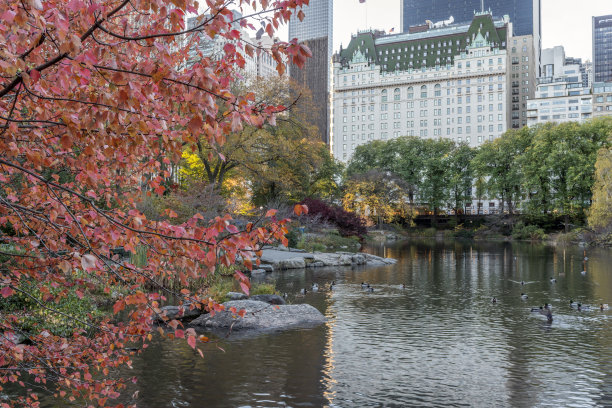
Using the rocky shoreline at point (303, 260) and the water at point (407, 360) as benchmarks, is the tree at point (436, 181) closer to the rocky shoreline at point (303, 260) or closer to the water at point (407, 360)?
the rocky shoreline at point (303, 260)

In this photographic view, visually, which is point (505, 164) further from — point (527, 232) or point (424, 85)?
point (424, 85)

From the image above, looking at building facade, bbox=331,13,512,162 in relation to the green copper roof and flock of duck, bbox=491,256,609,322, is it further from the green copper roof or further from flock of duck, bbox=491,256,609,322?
flock of duck, bbox=491,256,609,322

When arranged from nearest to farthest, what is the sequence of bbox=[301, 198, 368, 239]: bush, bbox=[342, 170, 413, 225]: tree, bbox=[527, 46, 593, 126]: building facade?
bbox=[301, 198, 368, 239]: bush, bbox=[342, 170, 413, 225]: tree, bbox=[527, 46, 593, 126]: building facade

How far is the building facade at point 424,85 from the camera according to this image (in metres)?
125

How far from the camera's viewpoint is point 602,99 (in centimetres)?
12862

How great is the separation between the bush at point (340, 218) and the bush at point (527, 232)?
2255cm

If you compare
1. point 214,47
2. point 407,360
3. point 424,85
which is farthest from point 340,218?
point 424,85

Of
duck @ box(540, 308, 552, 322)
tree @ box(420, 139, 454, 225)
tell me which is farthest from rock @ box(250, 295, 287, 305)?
tree @ box(420, 139, 454, 225)

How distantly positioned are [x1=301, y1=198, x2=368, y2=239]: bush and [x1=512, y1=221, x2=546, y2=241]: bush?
74.0ft

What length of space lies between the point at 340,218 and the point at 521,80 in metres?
109

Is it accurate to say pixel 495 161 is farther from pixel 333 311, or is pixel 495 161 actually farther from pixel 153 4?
pixel 153 4

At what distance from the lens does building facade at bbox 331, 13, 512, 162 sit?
125 m

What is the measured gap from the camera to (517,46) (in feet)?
480

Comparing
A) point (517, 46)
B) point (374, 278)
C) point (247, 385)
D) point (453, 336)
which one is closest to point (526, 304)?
point (453, 336)
